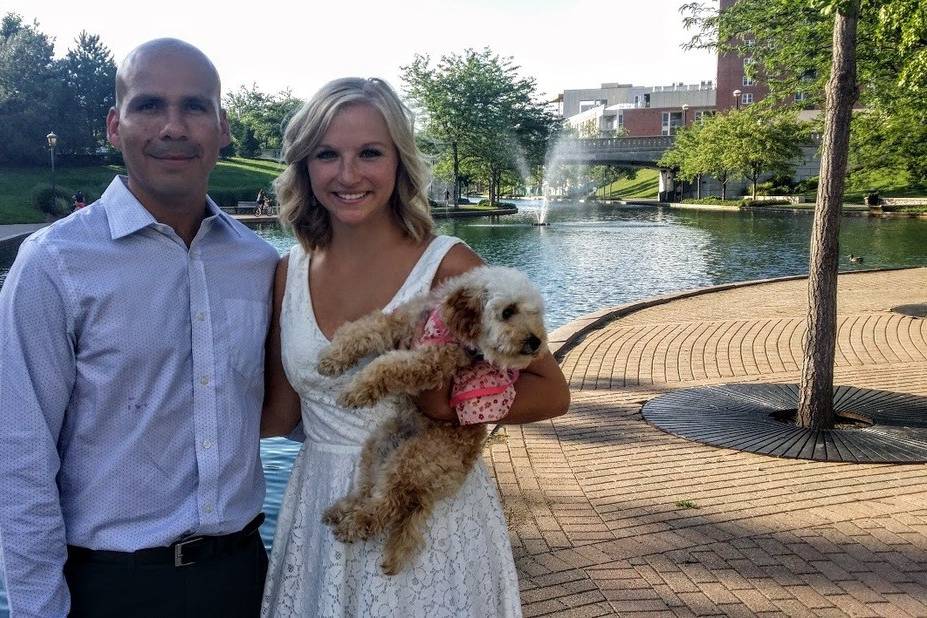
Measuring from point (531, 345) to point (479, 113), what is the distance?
55424 mm

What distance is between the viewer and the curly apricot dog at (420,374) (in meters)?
2.13

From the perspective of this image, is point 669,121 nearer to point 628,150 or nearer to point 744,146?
A: point 628,150

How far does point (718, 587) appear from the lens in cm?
404

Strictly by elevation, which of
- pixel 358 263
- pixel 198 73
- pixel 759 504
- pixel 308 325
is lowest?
pixel 759 504

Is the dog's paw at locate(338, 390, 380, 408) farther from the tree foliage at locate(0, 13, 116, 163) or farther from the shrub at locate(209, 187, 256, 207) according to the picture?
the tree foliage at locate(0, 13, 116, 163)

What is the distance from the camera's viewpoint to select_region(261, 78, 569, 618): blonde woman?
222 cm

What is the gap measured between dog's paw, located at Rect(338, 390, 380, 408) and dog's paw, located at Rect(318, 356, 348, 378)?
76 mm

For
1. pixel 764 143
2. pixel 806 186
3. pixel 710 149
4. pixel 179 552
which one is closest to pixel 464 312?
pixel 179 552

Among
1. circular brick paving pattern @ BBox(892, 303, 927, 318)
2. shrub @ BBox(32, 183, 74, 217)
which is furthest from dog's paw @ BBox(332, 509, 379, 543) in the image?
shrub @ BBox(32, 183, 74, 217)

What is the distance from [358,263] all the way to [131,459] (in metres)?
0.86

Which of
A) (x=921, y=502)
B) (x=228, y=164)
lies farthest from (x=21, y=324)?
(x=228, y=164)

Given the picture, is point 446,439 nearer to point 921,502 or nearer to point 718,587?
point 718,587

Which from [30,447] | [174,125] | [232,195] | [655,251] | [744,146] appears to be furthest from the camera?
[744,146]

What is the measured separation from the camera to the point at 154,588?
78.3 inches
